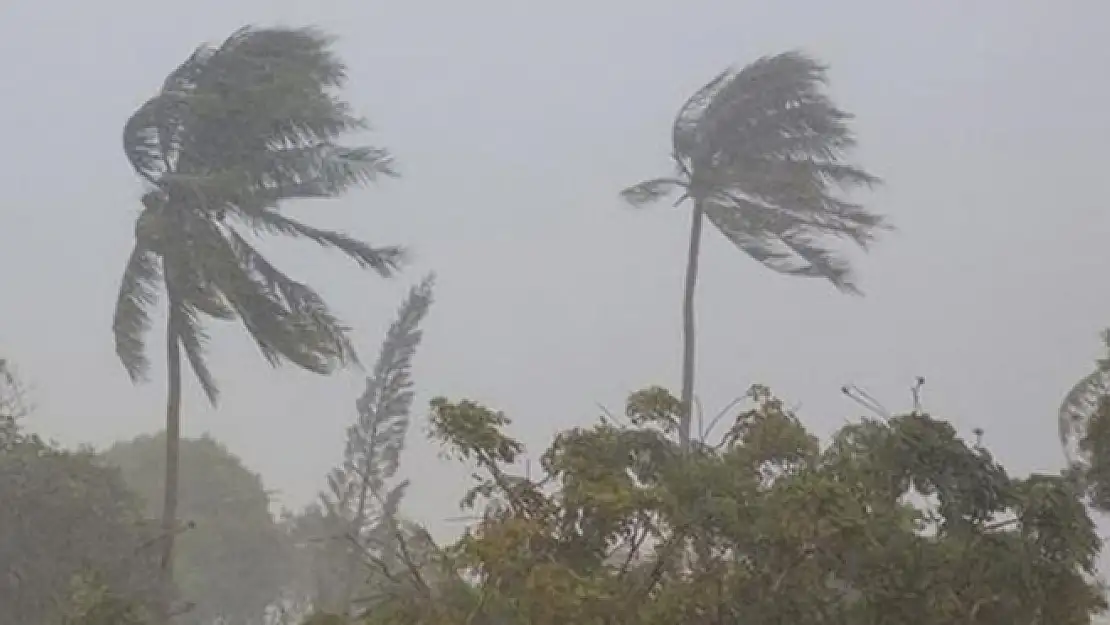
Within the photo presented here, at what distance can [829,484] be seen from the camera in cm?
592

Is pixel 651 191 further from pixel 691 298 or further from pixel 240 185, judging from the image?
pixel 240 185

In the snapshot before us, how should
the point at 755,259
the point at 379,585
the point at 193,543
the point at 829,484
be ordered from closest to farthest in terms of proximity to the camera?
→ the point at 829,484 < the point at 379,585 < the point at 755,259 < the point at 193,543

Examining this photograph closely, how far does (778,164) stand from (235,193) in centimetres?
607

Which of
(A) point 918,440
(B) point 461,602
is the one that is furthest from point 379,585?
(A) point 918,440

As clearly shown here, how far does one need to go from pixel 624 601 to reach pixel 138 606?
2194 millimetres

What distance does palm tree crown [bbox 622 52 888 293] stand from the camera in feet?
56.4

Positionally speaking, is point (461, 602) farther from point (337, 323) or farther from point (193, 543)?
point (193, 543)

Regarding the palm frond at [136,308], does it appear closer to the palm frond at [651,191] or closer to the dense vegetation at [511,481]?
the dense vegetation at [511,481]

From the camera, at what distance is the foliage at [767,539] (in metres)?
6.04

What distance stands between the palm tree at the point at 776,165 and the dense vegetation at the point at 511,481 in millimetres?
27

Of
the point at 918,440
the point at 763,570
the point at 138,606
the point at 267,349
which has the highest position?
the point at 267,349

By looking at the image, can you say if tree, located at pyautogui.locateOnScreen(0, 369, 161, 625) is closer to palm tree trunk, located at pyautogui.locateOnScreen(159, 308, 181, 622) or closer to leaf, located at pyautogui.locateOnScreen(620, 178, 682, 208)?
palm tree trunk, located at pyautogui.locateOnScreen(159, 308, 181, 622)

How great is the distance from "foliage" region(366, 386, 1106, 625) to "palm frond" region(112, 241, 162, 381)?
8.25 metres

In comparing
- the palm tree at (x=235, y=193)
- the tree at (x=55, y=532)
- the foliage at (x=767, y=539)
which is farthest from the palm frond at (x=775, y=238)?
the foliage at (x=767, y=539)
